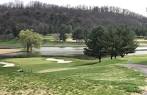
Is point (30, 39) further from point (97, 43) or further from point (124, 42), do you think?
point (124, 42)

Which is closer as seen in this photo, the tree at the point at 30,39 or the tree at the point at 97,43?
the tree at the point at 97,43

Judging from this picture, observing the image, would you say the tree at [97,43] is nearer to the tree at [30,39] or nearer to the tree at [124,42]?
the tree at [124,42]

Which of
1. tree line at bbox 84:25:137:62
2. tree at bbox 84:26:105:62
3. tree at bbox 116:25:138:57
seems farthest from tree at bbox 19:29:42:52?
tree at bbox 116:25:138:57

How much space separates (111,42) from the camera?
A: 288ft

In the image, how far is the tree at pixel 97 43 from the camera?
291ft

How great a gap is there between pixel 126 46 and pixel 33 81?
67779 millimetres

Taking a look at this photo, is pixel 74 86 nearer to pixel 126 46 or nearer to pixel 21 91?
pixel 21 91

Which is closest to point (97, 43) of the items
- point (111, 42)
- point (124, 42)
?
point (111, 42)

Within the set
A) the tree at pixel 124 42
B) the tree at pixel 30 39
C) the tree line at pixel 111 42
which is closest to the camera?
the tree line at pixel 111 42

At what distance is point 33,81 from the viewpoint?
22.4 meters

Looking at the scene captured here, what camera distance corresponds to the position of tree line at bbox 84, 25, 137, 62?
87.0m

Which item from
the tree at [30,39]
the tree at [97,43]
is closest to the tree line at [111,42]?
the tree at [97,43]

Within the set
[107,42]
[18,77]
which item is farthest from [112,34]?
[18,77]

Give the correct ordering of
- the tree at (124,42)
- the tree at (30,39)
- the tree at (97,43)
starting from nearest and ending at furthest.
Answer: the tree at (124,42) < the tree at (97,43) < the tree at (30,39)
